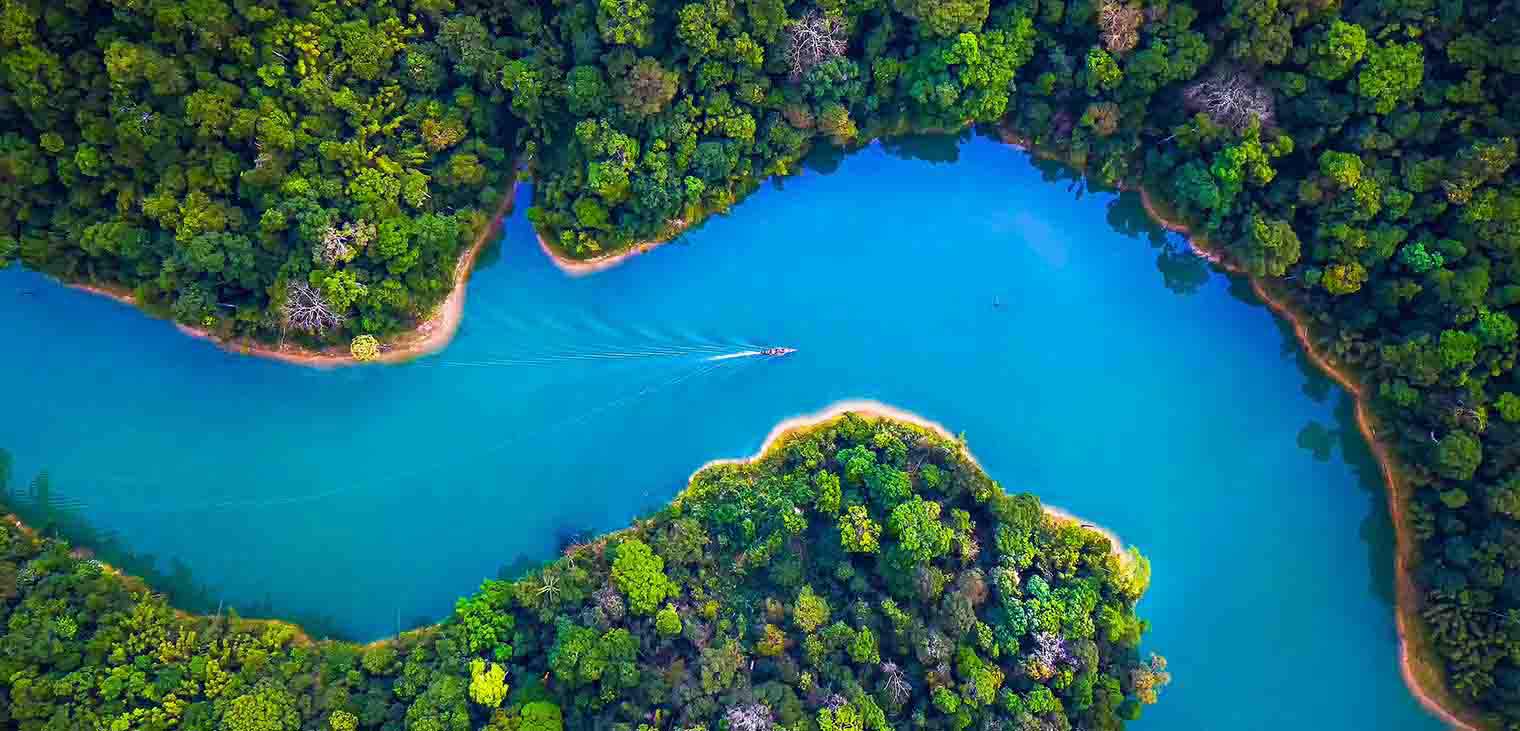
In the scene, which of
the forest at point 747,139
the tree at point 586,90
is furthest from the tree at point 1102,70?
the tree at point 586,90

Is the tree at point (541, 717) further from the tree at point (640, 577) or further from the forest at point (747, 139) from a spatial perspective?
the forest at point (747, 139)

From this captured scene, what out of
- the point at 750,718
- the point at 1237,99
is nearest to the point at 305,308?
the point at 750,718

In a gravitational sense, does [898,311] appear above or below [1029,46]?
below

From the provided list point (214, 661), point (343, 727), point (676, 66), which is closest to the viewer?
point (343, 727)

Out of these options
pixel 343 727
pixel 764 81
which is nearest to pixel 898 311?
pixel 764 81

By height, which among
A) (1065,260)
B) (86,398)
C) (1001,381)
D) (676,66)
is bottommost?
(86,398)

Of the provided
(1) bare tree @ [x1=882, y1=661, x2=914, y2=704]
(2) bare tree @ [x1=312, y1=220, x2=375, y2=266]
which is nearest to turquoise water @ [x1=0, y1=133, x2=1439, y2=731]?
(2) bare tree @ [x1=312, y1=220, x2=375, y2=266]

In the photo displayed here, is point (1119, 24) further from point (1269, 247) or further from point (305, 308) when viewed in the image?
point (305, 308)

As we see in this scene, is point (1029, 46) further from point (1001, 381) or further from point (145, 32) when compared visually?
point (145, 32)
